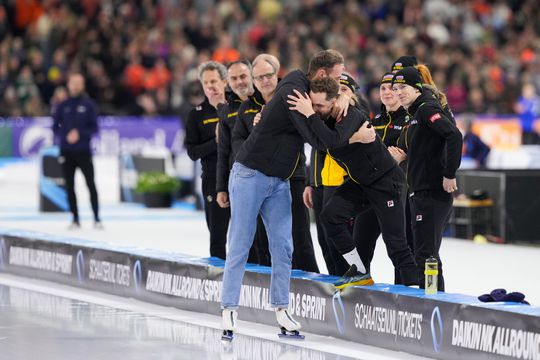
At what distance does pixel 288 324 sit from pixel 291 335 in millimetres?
110

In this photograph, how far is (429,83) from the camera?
889 centimetres

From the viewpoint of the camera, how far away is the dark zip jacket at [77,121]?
1506 cm

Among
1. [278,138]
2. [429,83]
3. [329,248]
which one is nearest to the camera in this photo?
[278,138]

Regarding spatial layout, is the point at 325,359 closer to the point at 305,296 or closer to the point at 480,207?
the point at 305,296

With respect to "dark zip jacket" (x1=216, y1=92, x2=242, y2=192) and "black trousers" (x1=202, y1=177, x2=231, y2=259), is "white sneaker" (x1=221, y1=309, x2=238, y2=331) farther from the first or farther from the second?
"black trousers" (x1=202, y1=177, x2=231, y2=259)

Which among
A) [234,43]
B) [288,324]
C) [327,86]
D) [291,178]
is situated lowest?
[288,324]

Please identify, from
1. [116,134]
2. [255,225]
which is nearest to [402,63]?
[255,225]

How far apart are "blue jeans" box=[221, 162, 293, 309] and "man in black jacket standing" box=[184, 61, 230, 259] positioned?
1.73m

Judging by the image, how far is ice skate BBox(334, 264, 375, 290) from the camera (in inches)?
324

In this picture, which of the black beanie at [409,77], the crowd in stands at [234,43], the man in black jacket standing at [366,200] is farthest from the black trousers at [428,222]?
the crowd in stands at [234,43]

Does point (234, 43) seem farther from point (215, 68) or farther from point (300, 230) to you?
point (300, 230)

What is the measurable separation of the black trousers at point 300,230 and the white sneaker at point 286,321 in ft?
2.88

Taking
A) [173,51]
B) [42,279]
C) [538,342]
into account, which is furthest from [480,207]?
[173,51]

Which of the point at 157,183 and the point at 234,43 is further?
the point at 234,43
